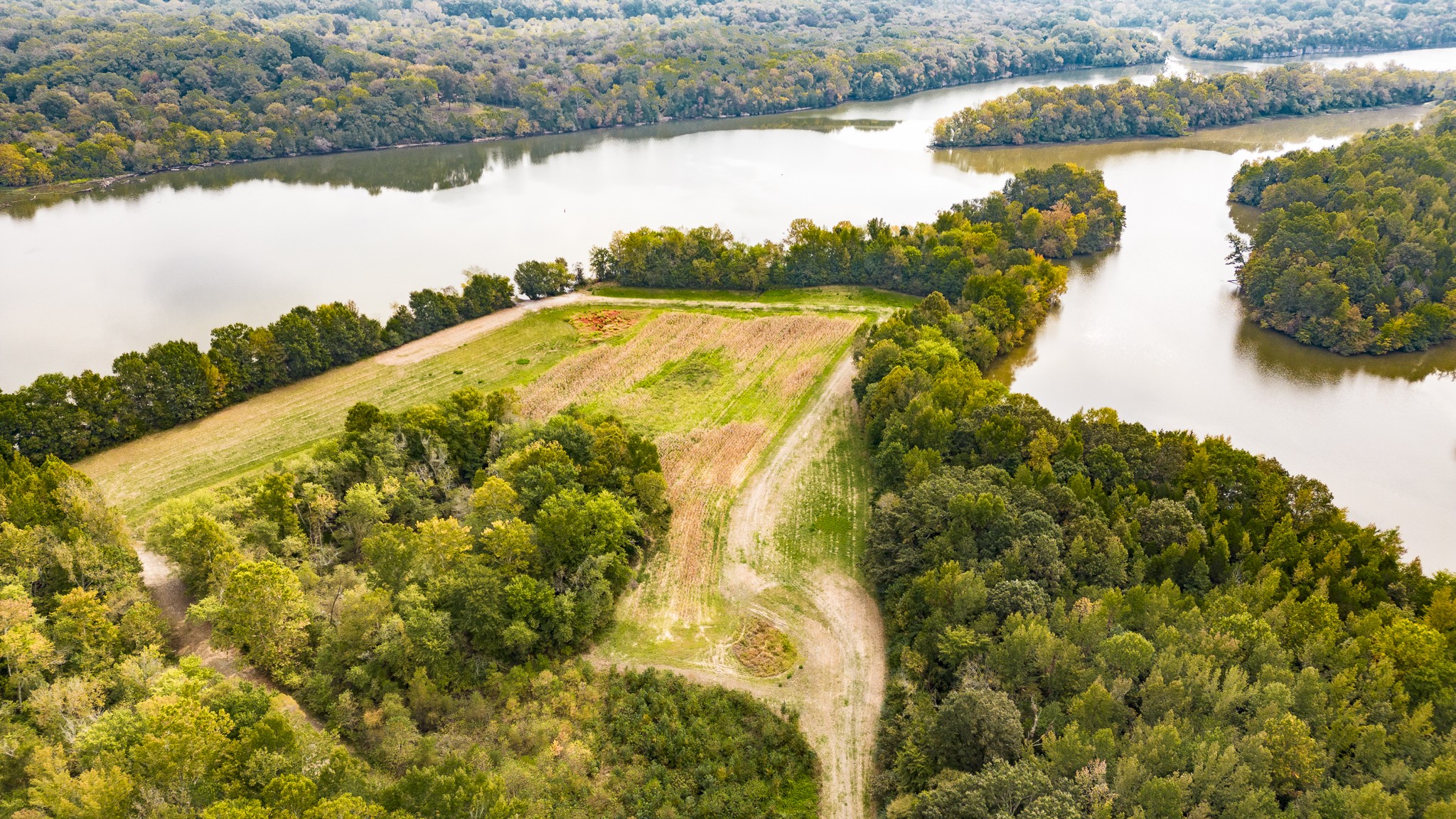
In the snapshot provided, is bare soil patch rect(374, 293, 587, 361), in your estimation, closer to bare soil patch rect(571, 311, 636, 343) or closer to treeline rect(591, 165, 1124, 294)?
bare soil patch rect(571, 311, 636, 343)

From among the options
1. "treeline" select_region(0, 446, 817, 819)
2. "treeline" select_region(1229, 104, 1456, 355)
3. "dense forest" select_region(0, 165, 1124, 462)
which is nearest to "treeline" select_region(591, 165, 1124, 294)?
"dense forest" select_region(0, 165, 1124, 462)

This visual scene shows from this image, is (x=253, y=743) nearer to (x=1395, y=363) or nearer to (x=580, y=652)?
(x=580, y=652)

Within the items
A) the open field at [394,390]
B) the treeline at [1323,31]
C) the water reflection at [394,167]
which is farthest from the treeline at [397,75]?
A: the open field at [394,390]

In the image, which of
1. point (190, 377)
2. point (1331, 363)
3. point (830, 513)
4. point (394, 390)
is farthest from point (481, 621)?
point (1331, 363)

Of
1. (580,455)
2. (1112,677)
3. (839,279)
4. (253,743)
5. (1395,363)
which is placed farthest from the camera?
(839,279)

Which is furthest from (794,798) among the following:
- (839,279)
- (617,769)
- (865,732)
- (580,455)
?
(839,279)

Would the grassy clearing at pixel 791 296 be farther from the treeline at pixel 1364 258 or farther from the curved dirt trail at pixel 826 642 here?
the treeline at pixel 1364 258

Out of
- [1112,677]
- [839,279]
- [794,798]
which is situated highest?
[839,279]
